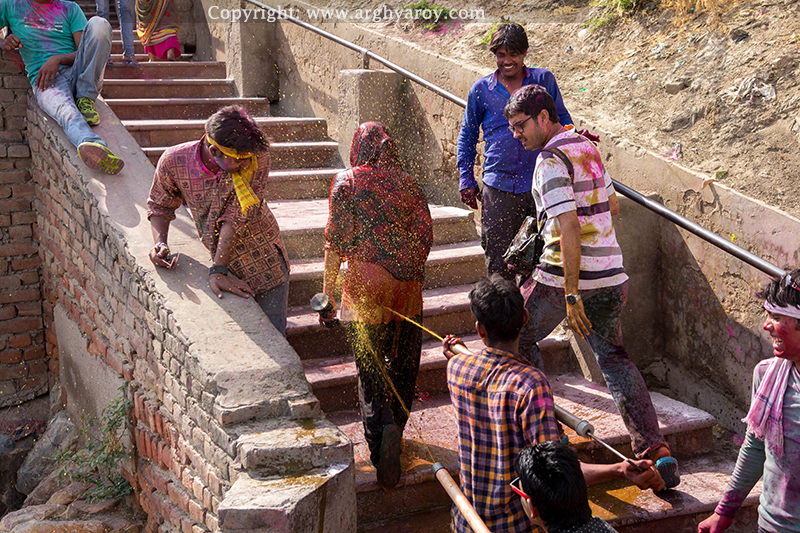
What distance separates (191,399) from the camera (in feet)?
12.1

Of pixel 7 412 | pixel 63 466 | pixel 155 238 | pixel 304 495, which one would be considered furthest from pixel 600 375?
pixel 7 412

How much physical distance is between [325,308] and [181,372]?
84 cm

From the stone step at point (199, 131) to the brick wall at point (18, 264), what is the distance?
88 cm

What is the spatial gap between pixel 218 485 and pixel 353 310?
1055 mm

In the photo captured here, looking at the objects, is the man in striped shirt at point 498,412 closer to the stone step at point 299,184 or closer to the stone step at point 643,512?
the stone step at point 643,512

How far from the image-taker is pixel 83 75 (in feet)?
18.4

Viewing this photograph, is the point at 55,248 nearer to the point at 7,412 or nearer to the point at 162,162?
the point at 7,412

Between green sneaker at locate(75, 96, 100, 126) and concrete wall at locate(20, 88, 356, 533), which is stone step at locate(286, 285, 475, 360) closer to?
concrete wall at locate(20, 88, 356, 533)

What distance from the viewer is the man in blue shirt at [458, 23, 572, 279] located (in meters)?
4.18

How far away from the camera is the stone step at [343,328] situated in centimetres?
462

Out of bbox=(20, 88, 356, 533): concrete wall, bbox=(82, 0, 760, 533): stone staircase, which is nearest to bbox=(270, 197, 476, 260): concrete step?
bbox=(82, 0, 760, 533): stone staircase

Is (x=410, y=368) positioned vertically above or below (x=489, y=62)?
below

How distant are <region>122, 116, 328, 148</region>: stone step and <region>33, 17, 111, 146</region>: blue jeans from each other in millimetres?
744

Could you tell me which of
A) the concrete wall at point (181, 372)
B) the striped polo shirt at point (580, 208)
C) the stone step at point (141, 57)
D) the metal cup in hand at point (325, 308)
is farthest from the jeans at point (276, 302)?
the stone step at point (141, 57)
